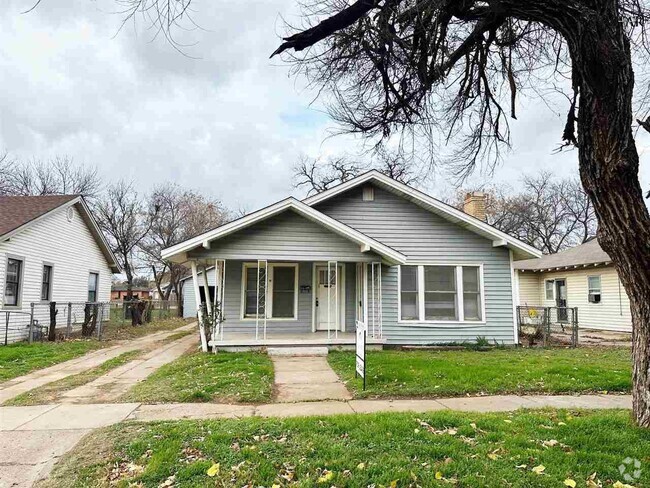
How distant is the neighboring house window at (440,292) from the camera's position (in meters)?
12.5

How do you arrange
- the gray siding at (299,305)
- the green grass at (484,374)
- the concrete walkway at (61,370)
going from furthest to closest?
the gray siding at (299,305)
the concrete walkway at (61,370)
the green grass at (484,374)

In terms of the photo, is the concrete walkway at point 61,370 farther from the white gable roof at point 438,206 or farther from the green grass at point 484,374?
the white gable roof at point 438,206

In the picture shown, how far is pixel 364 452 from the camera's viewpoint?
156 inches

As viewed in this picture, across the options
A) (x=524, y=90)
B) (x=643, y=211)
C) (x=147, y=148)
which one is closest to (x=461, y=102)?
(x=524, y=90)

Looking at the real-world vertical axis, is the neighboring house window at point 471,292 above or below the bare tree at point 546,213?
below

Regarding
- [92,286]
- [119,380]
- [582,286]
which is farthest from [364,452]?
[92,286]

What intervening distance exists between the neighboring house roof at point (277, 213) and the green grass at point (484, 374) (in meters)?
2.58

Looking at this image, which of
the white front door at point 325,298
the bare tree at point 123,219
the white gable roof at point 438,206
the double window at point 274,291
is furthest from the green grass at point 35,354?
the bare tree at point 123,219

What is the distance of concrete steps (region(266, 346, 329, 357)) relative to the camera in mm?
10648

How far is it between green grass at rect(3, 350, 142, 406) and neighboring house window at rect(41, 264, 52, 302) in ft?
25.5

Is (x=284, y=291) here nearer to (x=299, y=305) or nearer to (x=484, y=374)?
(x=299, y=305)

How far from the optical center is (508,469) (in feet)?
11.9

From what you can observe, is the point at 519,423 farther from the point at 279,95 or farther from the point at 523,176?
the point at 523,176

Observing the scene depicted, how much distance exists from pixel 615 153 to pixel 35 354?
12.8 metres
